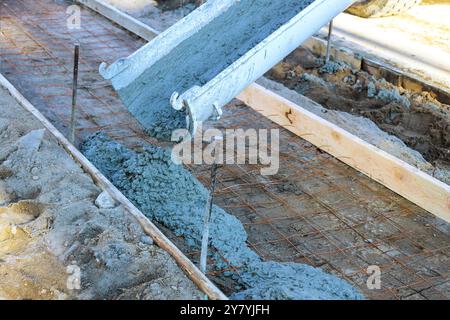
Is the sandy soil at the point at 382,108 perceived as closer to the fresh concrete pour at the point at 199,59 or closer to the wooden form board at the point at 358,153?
the wooden form board at the point at 358,153

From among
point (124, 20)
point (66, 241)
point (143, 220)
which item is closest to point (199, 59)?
point (143, 220)

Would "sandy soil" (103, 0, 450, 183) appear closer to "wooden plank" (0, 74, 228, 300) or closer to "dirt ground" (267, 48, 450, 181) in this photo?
"dirt ground" (267, 48, 450, 181)

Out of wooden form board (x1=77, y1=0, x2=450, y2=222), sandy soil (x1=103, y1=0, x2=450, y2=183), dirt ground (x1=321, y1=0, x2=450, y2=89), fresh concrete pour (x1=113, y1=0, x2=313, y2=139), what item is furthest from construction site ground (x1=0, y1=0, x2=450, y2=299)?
dirt ground (x1=321, y1=0, x2=450, y2=89)

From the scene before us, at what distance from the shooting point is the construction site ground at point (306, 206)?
3814 millimetres

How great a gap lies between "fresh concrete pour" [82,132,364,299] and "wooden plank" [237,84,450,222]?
1.07m

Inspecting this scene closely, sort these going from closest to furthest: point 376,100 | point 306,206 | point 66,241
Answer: point 66,241 < point 306,206 < point 376,100

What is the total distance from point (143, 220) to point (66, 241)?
449 mm

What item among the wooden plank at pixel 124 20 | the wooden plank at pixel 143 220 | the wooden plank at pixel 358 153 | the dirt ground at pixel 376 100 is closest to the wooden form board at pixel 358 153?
the wooden plank at pixel 358 153

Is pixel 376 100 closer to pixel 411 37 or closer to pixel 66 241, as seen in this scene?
pixel 411 37

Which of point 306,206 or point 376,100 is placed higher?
point 306,206

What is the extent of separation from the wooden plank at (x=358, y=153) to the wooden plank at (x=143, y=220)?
1.76m

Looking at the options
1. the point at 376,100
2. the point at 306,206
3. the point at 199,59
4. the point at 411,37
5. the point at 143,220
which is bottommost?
the point at 411,37

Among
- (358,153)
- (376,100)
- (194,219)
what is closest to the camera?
A: (194,219)

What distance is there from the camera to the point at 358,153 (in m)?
4.72
